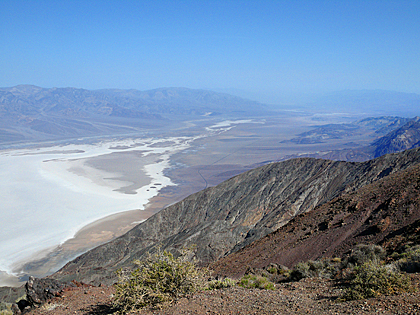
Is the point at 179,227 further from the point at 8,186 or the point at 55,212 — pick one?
the point at 8,186

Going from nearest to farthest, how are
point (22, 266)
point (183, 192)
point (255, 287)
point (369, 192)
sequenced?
point (255, 287)
point (369, 192)
point (22, 266)
point (183, 192)

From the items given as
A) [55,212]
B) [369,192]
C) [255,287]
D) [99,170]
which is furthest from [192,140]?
[255,287]

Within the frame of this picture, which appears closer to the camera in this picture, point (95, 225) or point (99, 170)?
point (95, 225)

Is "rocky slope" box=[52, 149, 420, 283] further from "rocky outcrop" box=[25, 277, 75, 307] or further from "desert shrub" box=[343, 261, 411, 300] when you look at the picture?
"desert shrub" box=[343, 261, 411, 300]

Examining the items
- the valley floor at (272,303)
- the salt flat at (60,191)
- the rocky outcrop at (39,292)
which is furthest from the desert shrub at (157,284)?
the salt flat at (60,191)

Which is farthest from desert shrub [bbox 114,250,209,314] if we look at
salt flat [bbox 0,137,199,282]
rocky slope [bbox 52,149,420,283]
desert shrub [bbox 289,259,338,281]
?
salt flat [bbox 0,137,199,282]

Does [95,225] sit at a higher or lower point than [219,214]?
lower
